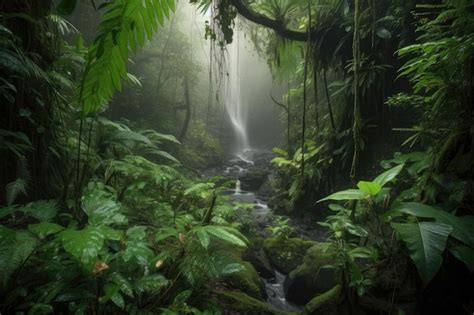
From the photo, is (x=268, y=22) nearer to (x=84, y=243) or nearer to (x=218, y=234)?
(x=218, y=234)

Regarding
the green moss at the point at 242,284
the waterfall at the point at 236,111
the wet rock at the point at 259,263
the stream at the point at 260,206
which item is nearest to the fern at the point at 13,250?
the green moss at the point at 242,284

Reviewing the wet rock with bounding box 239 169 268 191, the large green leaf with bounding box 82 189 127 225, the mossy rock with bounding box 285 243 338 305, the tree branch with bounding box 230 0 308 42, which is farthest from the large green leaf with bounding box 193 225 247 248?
the wet rock with bounding box 239 169 268 191

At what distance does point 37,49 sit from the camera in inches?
92.1

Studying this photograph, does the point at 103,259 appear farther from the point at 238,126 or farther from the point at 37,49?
the point at 238,126

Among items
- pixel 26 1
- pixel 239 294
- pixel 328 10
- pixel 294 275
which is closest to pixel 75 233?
pixel 239 294

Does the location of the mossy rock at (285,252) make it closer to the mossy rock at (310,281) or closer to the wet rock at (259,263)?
the wet rock at (259,263)

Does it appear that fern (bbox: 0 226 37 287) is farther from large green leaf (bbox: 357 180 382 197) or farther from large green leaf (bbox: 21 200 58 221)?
large green leaf (bbox: 357 180 382 197)

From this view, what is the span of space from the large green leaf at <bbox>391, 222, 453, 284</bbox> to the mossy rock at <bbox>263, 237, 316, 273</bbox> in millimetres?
2657

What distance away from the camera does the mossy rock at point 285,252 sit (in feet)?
13.2

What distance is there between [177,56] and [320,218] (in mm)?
8556

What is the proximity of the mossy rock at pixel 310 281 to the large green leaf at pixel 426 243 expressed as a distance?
65.9 inches

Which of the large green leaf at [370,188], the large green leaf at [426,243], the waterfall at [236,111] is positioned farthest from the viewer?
the waterfall at [236,111]

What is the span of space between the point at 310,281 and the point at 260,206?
426 cm

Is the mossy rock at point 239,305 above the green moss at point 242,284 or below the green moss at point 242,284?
above
